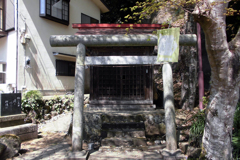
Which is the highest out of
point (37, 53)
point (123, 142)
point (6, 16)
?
point (6, 16)

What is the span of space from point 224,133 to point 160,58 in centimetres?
242

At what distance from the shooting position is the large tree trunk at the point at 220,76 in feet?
12.0

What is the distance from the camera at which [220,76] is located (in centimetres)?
373

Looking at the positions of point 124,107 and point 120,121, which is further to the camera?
point 124,107

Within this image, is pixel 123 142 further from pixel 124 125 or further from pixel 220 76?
pixel 220 76

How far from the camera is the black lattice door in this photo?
8.22 metres

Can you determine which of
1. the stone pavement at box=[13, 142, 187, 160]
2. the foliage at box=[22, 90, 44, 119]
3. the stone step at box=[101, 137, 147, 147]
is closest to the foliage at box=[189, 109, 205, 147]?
the stone pavement at box=[13, 142, 187, 160]

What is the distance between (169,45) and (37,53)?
9.51m

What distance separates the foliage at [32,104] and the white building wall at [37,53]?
4.78 ft

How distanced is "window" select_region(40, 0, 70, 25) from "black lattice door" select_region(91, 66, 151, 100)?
6478 millimetres

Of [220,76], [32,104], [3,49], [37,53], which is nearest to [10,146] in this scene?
[32,104]

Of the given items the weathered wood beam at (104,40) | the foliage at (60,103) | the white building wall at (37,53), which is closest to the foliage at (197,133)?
the weathered wood beam at (104,40)

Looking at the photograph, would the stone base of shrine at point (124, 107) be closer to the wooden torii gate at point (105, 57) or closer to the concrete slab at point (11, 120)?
the concrete slab at point (11, 120)

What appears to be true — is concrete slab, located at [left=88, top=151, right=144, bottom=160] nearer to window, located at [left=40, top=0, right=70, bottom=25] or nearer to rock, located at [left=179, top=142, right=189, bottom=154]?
rock, located at [left=179, top=142, right=189, bottom=154]
